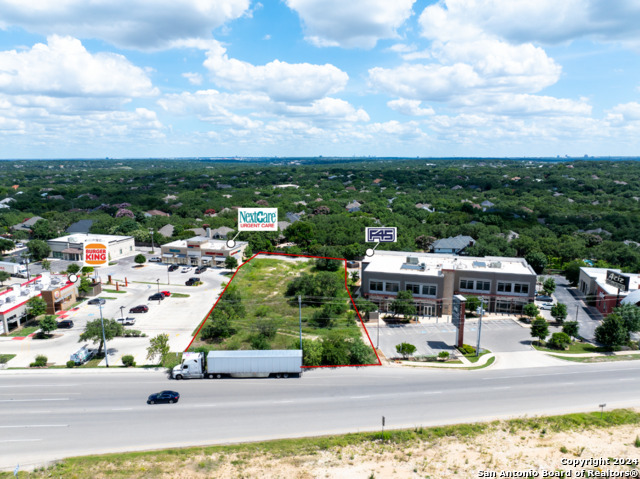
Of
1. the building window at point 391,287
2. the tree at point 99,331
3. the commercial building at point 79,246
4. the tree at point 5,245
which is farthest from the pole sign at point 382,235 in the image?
the tree at point 5,245

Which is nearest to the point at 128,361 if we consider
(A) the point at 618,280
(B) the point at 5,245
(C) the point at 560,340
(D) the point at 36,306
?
(D) the point at 36,306

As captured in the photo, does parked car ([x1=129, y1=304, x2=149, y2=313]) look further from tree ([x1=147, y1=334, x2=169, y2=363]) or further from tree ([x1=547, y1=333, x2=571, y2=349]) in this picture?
tree ([x1=547, y1=333, x2=571, y2=349])

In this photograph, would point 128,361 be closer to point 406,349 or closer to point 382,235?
point 406,349

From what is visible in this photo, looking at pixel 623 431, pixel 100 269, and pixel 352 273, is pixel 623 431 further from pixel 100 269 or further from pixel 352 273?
pixel 100 269

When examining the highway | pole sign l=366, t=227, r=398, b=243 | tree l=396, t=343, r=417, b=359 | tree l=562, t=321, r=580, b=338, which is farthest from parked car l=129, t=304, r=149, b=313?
tree l=562, t=321, r=580, b=338

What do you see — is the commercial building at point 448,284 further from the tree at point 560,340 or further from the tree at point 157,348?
the tree at point 157,348

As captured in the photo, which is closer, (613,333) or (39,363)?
(39,363)
